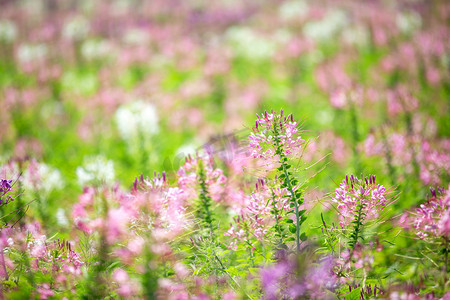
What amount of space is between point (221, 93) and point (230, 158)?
6.17 metres

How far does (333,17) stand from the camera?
12680 millimetres

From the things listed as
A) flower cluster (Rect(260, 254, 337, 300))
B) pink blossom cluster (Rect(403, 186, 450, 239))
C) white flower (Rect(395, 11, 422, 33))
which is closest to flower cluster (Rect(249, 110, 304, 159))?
flower cluster (Rect(260, 254, 337, 300))

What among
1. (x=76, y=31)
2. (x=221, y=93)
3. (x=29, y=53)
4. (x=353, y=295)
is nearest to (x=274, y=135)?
(x=353, y=295)

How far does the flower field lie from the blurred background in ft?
0.14

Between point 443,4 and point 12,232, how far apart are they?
44.9ft

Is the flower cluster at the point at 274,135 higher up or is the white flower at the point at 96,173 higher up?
the white flower at the point at 96,173

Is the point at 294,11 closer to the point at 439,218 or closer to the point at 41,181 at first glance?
the point at 41,181

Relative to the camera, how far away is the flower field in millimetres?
1403

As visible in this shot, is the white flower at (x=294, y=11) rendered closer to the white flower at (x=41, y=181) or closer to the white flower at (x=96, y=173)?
the white flower at (x=41, y=181)

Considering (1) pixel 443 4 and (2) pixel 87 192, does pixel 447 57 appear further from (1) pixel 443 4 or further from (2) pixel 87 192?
(1) pixel 443 4

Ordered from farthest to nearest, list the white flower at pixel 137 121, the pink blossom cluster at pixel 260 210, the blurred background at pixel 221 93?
the white flower at pixel 137 121 → the blurred background at pixel 221 93 → the pink blossom cluster at pixel 260 210

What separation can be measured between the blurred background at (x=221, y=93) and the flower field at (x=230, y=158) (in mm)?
43

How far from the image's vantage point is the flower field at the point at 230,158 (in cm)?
140

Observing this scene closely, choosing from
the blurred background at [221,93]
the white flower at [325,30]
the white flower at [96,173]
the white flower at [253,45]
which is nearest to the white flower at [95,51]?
the blurred background at [221,93]
